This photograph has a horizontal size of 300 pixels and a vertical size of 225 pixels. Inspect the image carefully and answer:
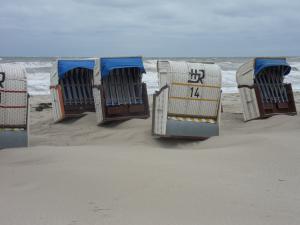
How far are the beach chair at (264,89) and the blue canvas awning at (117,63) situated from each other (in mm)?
2900

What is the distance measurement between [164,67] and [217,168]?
348 centimetres

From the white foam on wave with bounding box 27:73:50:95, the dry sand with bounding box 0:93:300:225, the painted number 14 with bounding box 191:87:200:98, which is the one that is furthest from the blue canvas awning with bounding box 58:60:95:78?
the white foam on wave with bounding box 27:73:50:95

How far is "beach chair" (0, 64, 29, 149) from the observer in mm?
8734

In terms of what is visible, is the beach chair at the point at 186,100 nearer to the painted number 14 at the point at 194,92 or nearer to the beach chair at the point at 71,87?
the painted number 14 at the point at 194,92

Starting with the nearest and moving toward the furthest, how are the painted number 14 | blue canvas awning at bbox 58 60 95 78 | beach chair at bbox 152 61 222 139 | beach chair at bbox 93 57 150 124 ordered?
beach chair at bbox 152 61 222 139 → the painted number 14 → beach chair at bbox 93 57 150 124 → blue canvas awning at bbox 58 60 95 78

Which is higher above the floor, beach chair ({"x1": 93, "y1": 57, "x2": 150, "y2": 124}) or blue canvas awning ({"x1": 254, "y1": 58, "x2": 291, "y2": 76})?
blue canvas awning ({"x1": 254, "y1": 58, "x2": 291, "y2": 76})

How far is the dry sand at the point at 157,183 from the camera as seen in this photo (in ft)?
15.5

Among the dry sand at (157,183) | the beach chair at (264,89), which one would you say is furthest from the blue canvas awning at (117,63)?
the beach chair at (264,89)

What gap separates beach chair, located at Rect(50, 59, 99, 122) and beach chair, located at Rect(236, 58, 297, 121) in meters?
4.24


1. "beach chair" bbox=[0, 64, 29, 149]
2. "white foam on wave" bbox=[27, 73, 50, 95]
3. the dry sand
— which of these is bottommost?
"white foam on wave" bbox=[27, 73, 50, 95]

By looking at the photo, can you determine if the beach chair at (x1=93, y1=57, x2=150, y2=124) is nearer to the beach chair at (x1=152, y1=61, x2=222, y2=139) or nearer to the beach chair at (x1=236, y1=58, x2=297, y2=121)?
the beach chair at (x1=152, y1=61, x2=222, y2=139)

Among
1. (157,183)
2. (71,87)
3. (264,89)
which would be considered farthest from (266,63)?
(157,183)

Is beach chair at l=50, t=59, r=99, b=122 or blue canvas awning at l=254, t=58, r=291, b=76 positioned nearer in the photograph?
blue canvas awning at l=254, t=58, r=291, b=76

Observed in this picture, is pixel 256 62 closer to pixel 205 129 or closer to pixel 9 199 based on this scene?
pixel 205 129
